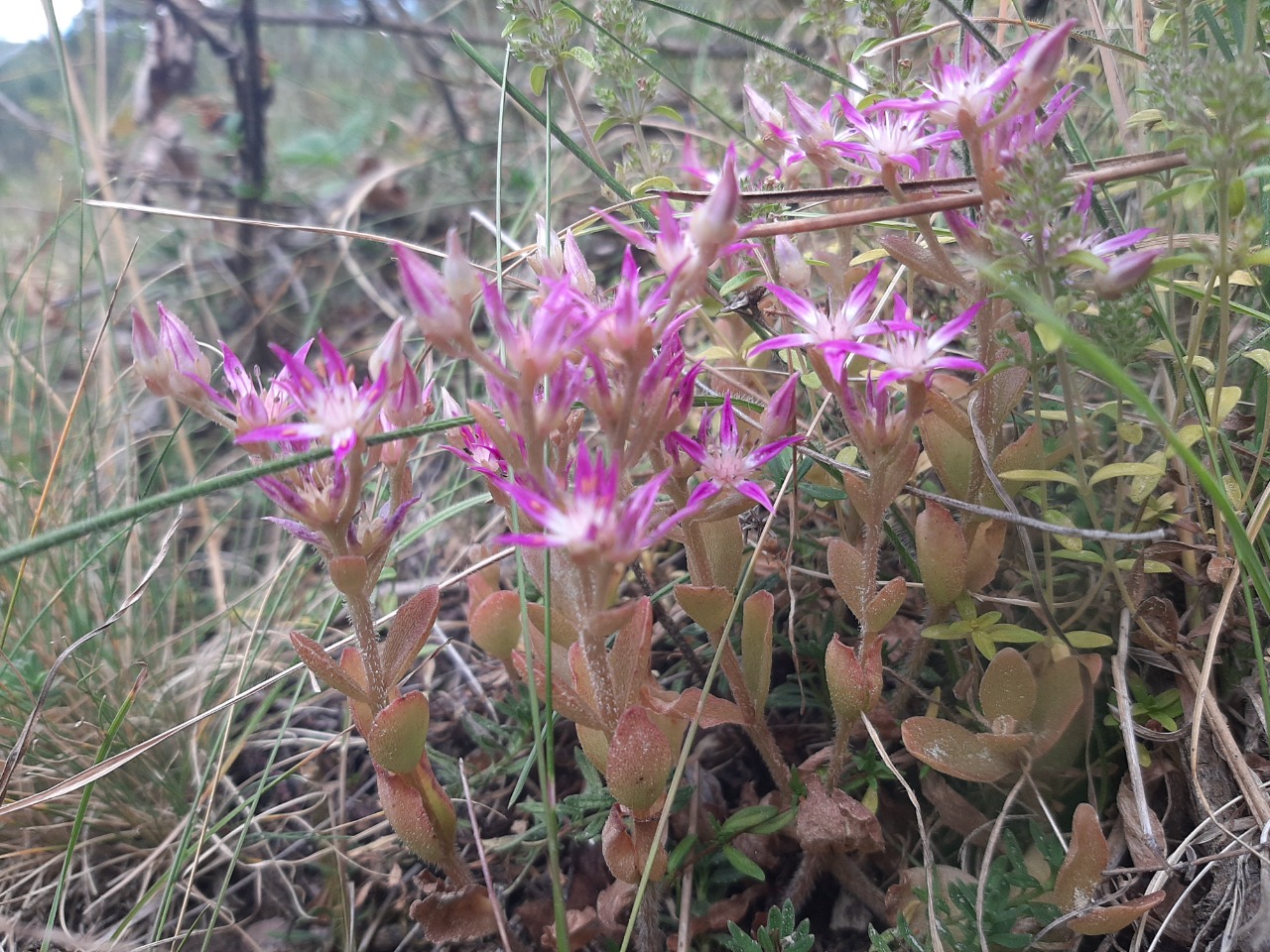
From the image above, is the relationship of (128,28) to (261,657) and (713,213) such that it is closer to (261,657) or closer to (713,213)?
(261,657)

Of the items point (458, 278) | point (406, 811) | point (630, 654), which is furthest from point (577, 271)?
point (406, 811)

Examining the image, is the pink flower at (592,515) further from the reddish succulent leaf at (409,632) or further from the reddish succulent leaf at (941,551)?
the reddish succulent leaf at (941,551)

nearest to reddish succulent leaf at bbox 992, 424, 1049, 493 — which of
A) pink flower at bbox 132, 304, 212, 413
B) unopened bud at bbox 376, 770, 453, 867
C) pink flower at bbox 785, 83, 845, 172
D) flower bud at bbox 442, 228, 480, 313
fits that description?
pink flower at bbox 785, 83, 845, 172

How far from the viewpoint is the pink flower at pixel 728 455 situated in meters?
1.10

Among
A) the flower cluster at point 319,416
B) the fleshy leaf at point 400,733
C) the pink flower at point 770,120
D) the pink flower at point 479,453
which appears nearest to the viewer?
the flower cluster at point 319,416

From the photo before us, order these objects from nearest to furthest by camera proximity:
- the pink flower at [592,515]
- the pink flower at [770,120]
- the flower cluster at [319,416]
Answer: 1. the pink flower at [592,515]
2. the flower cluster at [319,416]
3. the pink flower at [770,120]

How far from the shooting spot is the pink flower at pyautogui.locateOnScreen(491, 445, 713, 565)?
Answer: 89 centimetres

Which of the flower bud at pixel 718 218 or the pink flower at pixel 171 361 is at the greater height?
the flower bud at pixel 718 218

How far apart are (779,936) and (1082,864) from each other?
0.39 meters

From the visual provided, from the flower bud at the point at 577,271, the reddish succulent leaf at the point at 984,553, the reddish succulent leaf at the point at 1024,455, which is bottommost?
the reddish succulent leaf at the point at 984,553

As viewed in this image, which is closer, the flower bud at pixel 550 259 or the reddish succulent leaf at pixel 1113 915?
the reddish succulent leaf at pixel 1113 915

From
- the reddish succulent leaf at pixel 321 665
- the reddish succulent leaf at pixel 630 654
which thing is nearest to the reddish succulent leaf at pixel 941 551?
the reddish succulent leaf at pixel 630 654

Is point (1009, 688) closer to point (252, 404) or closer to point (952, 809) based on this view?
point (952, 809)

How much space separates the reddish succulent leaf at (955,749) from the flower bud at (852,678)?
0.20 ft
